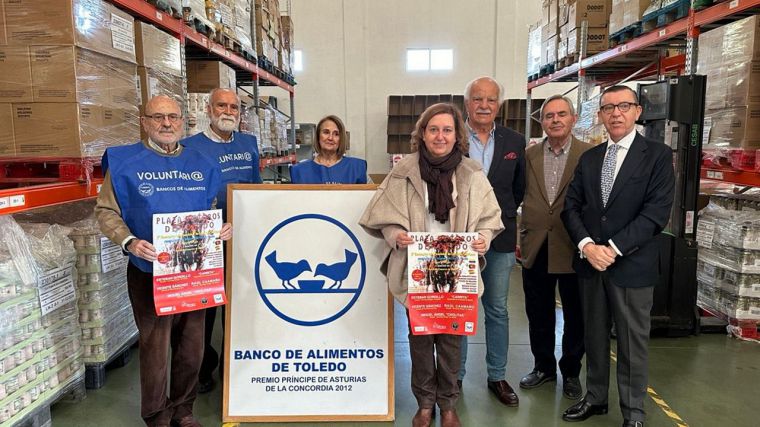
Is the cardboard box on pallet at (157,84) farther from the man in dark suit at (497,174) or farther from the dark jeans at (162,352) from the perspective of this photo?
the man in dark suit at (497,174)

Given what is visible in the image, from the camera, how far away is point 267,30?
8.10 metres

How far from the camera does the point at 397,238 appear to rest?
2553mm

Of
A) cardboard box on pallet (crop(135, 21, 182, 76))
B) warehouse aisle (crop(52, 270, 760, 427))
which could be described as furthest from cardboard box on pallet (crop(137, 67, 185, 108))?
warehouse aisle (crop(52, 270, 760, 427))

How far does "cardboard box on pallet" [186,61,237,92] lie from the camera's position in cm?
612

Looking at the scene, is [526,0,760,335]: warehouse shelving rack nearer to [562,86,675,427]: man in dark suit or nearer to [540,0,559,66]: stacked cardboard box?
[562,86,675,427]: man in dark suit

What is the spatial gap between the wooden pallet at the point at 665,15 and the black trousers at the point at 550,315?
3.15 metres

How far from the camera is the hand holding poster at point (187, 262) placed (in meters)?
2.50

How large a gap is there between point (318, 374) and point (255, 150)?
167 cm

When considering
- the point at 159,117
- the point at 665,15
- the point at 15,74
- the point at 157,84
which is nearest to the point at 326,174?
the point at 159,117

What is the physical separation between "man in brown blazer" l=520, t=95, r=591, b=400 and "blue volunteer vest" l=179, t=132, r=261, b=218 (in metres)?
1.94

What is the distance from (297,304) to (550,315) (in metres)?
1.74

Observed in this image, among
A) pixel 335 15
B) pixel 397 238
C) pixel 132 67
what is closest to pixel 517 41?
pixel 335 15

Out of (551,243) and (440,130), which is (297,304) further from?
(551,243)

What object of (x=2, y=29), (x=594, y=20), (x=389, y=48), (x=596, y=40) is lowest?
(x=2, y=29)
